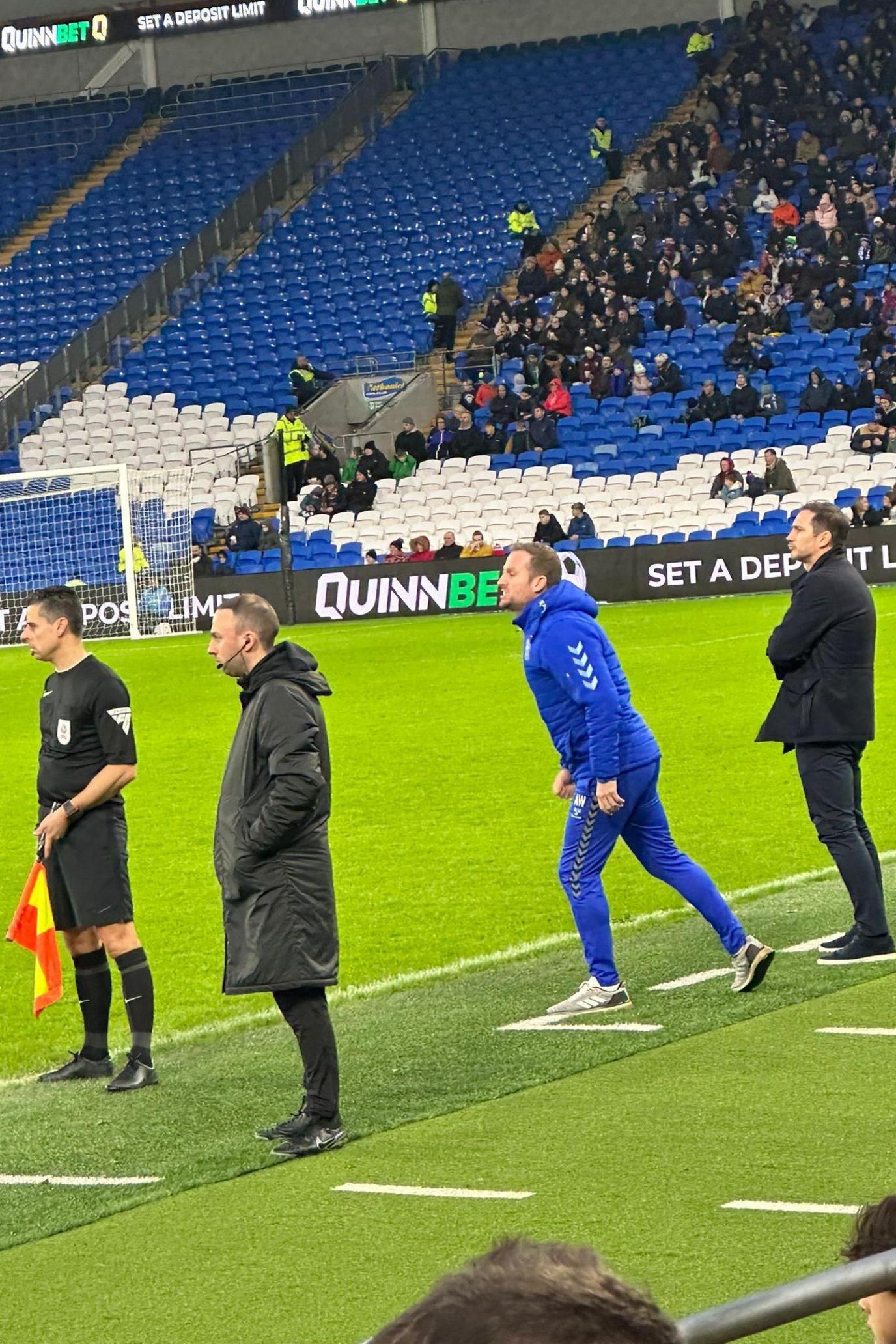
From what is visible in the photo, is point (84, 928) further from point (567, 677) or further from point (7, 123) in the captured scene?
point (7, 123)

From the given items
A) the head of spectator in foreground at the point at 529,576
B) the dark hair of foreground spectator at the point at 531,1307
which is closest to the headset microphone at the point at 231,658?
the head of spectator in foreground at the point at 529,576

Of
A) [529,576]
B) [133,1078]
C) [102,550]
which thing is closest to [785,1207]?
[133,1078]

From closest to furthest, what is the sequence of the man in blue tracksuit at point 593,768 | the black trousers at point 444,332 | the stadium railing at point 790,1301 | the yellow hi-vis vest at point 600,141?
the stadium railing at point 790,1301, the man in blue tracksuit at point 593,768, the black trousers at point 444,332, the yellow hi-vis vest at point 600,141

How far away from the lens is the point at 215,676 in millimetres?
25578

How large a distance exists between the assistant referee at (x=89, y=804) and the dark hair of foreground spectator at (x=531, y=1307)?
6.71m

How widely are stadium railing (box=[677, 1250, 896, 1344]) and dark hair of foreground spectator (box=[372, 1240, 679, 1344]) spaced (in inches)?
11.8

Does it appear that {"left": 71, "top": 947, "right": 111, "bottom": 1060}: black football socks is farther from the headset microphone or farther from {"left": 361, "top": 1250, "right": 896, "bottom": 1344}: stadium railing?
{"left": 361, "top": 1250, "right": 896, "bottom": 1344}: stadium railing

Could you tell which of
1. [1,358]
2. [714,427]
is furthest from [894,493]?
[1,358]

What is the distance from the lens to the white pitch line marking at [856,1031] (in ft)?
26.1

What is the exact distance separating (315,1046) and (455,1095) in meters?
0.82

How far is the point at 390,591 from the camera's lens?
105 feet

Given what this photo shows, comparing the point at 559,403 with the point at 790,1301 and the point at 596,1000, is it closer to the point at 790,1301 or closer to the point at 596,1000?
the point at 596,1000

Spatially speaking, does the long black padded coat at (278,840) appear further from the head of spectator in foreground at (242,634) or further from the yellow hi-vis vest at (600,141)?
the yellow hi-vis vest at (600,141)

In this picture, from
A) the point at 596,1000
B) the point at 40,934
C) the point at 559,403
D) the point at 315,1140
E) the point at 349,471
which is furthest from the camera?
the point at 559,403
